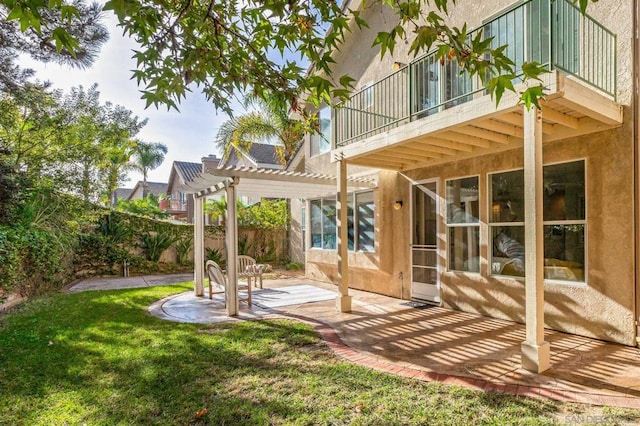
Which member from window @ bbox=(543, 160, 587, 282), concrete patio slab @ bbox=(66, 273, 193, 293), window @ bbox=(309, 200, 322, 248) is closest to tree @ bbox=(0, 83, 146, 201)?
concrete patio slab @ bbox=(66, 273, 193, 293)

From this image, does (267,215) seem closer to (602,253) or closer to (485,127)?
(485,127)

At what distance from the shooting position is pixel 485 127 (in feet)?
20.3

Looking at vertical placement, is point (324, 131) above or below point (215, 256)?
above

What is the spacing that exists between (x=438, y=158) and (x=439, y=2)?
20.9ft

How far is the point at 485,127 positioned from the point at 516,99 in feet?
3.56

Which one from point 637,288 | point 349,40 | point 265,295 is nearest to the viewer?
point 637,288

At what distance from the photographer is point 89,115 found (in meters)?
12.4

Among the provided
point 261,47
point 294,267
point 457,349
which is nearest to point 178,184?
point 294,267

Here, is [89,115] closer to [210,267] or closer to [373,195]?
[210,267]

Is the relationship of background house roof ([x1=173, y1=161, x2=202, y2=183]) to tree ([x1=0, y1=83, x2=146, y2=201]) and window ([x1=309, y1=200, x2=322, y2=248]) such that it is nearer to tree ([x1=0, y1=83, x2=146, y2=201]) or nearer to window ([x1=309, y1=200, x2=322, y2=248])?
tree ([x1=0, y1=83, x2=146, y2=201])

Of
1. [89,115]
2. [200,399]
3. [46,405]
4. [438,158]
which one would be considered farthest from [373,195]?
[89,115]

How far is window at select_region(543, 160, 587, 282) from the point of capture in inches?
249

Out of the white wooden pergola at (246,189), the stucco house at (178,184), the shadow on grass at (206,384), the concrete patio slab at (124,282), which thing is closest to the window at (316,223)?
the white wooden pergola at (246,189)

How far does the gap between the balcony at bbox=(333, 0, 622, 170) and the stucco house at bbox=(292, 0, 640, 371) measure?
0.09 feet
